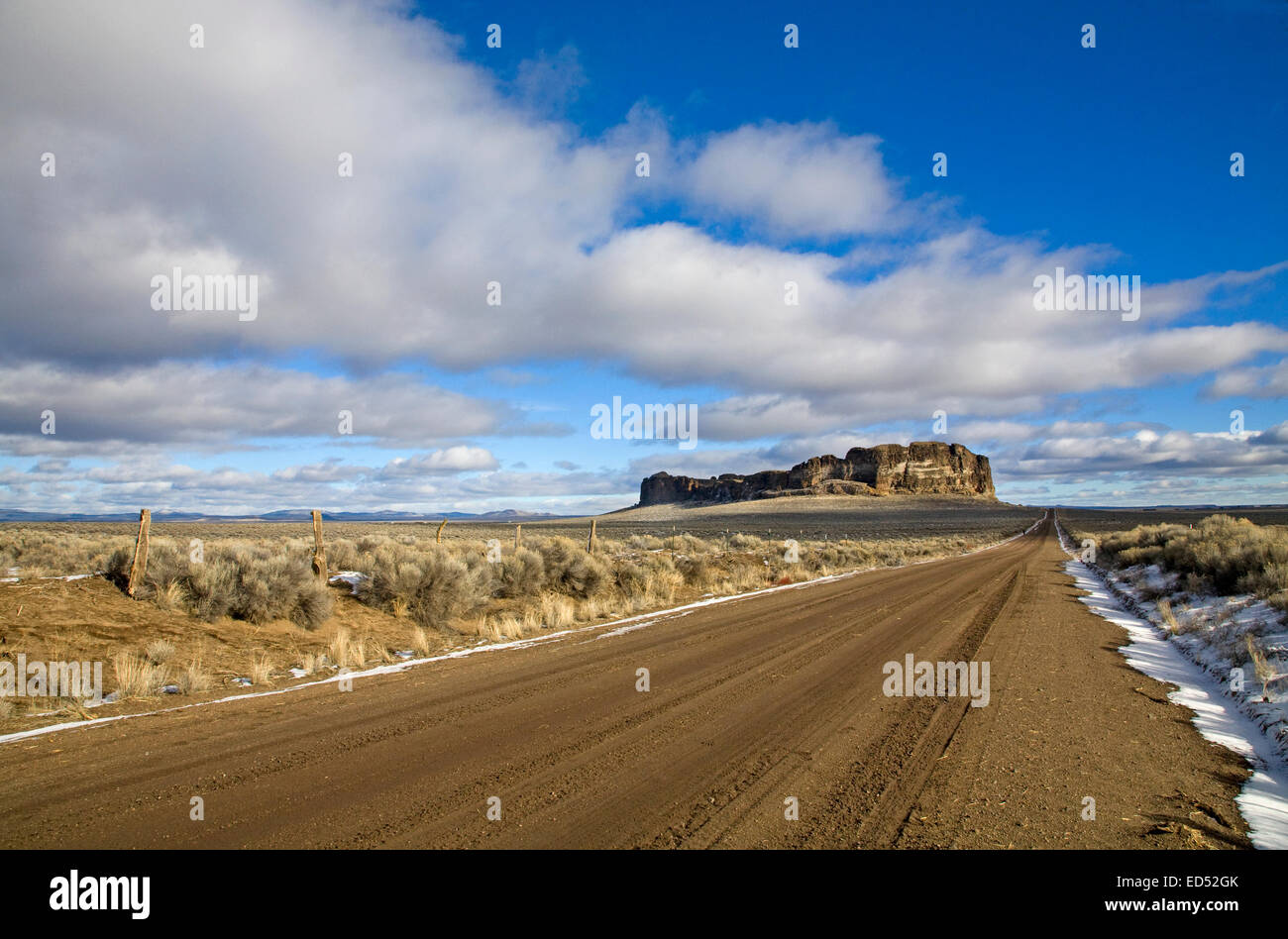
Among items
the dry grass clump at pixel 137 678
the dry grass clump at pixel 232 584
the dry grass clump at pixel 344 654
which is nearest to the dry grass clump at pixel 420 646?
the dry grass clump at pixel 344 654

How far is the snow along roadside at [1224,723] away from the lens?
4.71 metres

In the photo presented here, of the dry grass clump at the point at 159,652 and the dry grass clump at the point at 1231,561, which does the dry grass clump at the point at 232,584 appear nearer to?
the dry grass clump at the point at 159,652

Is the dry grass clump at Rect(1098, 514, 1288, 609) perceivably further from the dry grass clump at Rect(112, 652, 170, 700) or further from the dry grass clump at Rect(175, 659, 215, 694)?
the dry grass clump at Rect(112, 652, 170, 700)

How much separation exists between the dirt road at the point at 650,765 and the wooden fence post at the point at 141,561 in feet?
21.1

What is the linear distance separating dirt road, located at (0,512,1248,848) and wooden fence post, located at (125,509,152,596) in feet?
21.1

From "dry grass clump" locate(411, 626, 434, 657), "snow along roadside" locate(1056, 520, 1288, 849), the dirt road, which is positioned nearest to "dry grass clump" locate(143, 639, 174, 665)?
the dirt road

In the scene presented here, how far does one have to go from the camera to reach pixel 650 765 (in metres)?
5.62

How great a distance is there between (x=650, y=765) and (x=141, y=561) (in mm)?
11842
